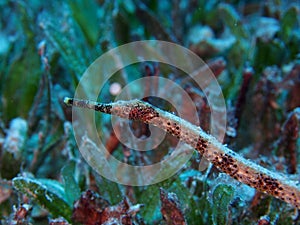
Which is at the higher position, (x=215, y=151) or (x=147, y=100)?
(x=147, y=100)

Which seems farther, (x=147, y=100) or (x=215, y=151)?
(x=147, y=100)

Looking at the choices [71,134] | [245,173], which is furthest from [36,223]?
[245,173]

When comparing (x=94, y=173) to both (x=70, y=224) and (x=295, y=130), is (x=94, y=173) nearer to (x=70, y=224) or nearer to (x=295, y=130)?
(x=70, y=224)

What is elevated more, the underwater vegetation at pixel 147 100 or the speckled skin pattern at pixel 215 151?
the underwater vegetation at pixel 147 100

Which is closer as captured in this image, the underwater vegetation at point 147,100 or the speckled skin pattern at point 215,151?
the speckled skin pattern at point 215,151
